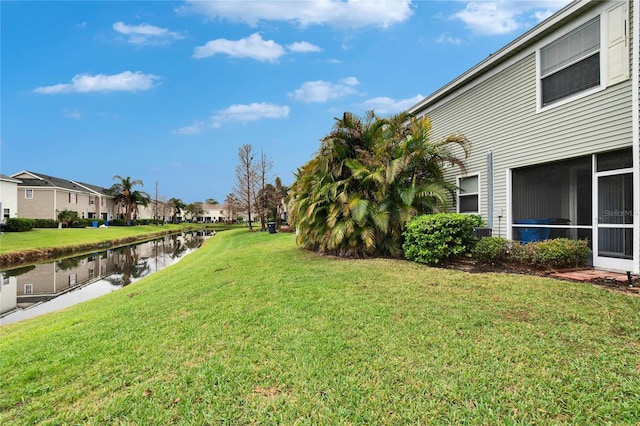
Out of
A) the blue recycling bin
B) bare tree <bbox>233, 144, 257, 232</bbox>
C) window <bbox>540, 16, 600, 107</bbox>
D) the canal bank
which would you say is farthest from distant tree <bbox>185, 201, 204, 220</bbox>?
window <bbox>540, 16, 600, 107</bbox>

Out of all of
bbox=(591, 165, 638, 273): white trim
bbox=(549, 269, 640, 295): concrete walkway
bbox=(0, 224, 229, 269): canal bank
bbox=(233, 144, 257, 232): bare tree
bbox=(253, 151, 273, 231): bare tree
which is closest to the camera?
bbox=(549, 269, 640, 295): concrete walkway

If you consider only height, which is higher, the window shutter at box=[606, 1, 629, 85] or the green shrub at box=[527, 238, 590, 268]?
the window shutter at box=[606, 1, 629, 85]

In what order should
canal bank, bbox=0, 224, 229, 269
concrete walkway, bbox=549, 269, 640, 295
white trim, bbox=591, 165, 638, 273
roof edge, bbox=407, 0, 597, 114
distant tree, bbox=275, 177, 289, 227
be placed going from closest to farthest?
1. concrete walkway, bbox=549, 269, 640, 295
2. white trim, bbox=591, 165, 638, 273
3. roof edge, bbox=407, 0, 597, 114
4. canal bank, bbox=0, 224, 229, 269
5. distant tree, bbox=275, 177, 289, 227

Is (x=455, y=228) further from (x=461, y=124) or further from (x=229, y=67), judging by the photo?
(x=229, y=67)

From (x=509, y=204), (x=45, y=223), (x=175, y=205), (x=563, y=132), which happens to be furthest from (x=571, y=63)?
(x=175, y=205)

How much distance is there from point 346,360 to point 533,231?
718cm

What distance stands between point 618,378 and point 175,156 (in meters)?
37.3

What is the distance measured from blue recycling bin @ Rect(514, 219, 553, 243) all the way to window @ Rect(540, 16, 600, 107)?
2848mm

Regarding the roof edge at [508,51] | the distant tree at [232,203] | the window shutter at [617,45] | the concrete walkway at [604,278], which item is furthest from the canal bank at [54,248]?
the window shutter at [617,45]

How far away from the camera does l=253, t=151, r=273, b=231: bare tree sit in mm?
29312

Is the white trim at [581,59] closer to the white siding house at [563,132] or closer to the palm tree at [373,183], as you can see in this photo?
the white siding house at [563,132]

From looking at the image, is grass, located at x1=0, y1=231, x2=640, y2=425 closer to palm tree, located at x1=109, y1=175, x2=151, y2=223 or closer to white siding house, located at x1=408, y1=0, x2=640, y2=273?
white siding house, located at x1=408, y1=0, x2=640, y2=273

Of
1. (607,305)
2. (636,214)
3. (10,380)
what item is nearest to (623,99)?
(636,214)

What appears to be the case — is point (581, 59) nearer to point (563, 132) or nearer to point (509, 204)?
point (563, 132)
